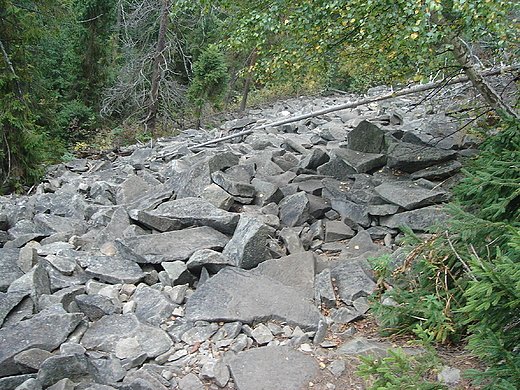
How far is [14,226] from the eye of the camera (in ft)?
21.0

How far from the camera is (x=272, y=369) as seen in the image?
3523mm

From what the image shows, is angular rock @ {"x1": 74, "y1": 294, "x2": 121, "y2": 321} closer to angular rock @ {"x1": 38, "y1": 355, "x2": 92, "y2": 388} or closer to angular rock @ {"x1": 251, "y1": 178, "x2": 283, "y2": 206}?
angular rock @ {"x1": 38, "y1": 355, "x2": 92, "y2": 388}

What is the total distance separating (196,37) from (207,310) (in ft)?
58.7

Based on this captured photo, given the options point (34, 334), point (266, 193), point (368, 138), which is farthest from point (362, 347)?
point (368, 138)

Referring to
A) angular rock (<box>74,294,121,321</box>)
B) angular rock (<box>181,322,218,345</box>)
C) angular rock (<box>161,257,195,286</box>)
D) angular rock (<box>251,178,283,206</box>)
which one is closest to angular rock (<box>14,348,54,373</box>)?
angular rock (<box>74,294,121,321</box>)

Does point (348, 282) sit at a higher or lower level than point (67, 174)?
higher

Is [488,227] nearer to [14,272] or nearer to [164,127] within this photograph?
[14,272]

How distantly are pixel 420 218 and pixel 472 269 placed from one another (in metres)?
2.90

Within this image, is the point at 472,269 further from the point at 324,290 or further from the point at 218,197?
the point at 218,197

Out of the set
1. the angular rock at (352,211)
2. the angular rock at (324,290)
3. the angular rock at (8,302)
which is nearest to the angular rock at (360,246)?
the angular rock at (352,211)

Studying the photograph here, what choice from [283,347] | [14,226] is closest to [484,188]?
[283,347]

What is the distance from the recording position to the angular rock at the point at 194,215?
18.8 ft

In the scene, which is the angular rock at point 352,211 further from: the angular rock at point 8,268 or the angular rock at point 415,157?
the angular rock at point 8,268

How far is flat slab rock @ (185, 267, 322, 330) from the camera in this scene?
→ 163 inches
